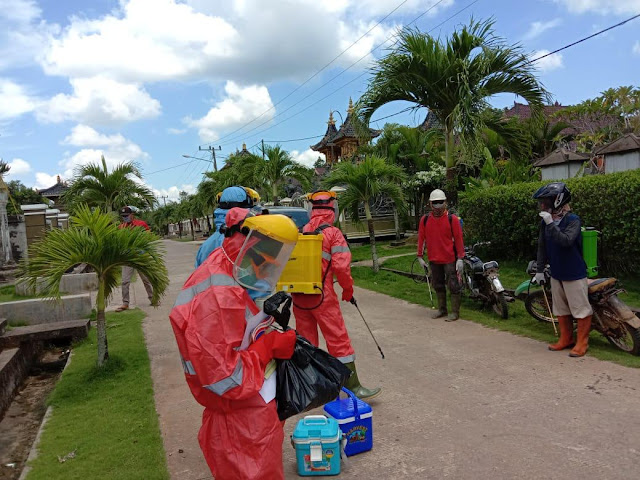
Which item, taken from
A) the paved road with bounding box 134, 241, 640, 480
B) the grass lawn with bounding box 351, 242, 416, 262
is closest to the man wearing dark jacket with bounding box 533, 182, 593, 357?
the paved road with bounding box 134, 241, 640, 480

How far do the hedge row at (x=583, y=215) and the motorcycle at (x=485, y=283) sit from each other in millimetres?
1953

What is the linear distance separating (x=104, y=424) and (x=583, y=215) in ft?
24.9

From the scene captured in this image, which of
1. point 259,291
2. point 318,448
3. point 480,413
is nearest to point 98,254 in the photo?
point 318,448

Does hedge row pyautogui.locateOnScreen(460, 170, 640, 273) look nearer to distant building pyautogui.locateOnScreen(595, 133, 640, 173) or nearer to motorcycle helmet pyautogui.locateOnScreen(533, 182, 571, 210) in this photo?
distant building pyautogui.locateOnScreen(595, 133, 640, 173)

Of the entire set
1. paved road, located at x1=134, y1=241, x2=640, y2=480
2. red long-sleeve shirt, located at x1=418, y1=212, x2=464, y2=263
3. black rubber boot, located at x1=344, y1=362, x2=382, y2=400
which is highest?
red long-sleeve shirt, located at x1=418, y1=212, x2=464, y2=263

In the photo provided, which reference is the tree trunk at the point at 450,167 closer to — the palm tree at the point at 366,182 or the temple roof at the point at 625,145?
the palm tree at the point at 366,182

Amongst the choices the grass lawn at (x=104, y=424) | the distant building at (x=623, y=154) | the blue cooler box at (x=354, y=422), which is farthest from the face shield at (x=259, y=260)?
the distant building at (x=623, y=154)

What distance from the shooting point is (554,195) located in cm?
514

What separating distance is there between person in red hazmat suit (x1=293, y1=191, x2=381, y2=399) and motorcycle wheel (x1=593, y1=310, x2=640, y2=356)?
2695 millimetres

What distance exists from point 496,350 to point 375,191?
710cm

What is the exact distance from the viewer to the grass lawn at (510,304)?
5.35m

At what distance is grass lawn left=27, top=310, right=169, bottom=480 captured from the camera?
3457 millimetres

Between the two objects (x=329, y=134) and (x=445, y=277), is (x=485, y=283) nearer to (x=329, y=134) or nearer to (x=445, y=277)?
(x=445, y=277)

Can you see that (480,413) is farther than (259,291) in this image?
Yes
